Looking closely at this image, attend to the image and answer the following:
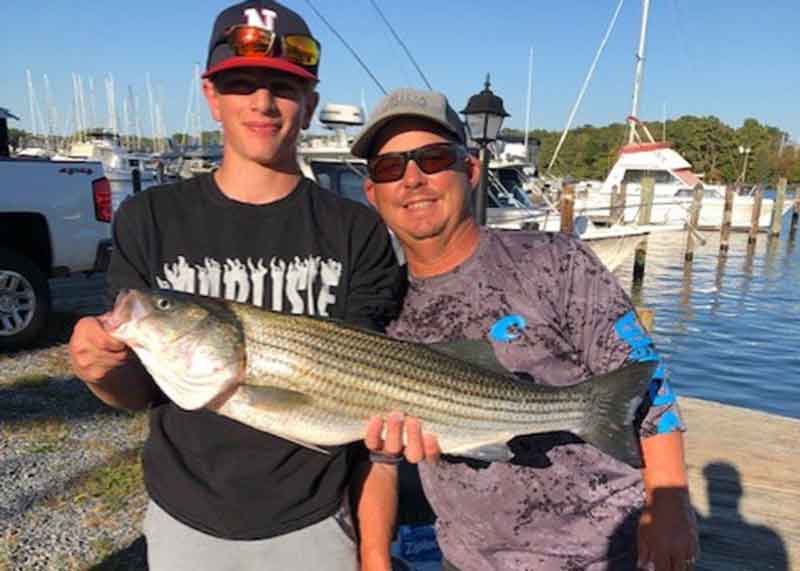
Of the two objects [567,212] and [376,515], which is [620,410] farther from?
[567,212]

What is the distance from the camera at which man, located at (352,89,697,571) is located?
2592 mm

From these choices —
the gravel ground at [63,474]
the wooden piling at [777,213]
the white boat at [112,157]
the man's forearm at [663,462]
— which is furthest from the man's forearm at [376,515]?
the wooden piling at [777,213]

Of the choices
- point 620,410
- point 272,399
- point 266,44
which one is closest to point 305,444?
point 272,399

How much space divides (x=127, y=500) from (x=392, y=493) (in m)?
3.12

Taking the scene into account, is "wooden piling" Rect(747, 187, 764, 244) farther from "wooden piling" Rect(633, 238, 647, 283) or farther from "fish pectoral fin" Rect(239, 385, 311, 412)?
"fish pectoral fin" Rect(239, 385, 311, 412)

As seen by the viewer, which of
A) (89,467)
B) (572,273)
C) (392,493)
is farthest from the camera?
(89,467)

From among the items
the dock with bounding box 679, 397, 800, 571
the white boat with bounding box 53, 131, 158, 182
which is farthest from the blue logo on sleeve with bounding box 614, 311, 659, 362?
the white boat with bounding box 53, 131, 158, 182

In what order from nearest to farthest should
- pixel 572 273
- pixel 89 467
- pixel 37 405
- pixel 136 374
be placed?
pixel 136 374 → pixel 572 273 → pixel 89 467 → pixel 37 405

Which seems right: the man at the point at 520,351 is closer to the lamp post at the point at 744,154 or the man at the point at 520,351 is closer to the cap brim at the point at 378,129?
the cap brim at the point at 378,129

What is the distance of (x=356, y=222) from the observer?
9.06 ft

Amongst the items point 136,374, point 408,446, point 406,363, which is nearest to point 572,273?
point 406,363

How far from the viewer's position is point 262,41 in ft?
8.54

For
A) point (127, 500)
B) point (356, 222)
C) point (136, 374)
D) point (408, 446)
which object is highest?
point (356, 222)

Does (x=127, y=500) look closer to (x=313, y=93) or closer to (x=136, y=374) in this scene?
(x=136, y=374)
